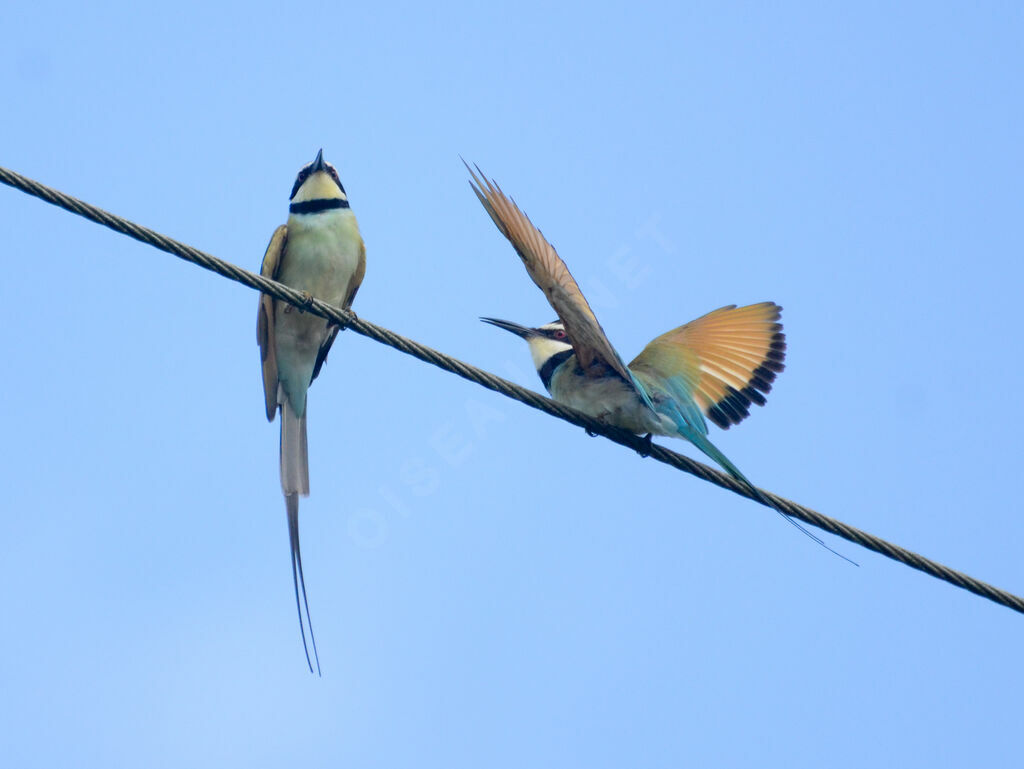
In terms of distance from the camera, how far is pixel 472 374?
277 centimetres

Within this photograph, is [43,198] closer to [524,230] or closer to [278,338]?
[524,230]

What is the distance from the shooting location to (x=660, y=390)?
3.48 metres

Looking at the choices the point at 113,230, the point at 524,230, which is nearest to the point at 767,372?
the point at 524,230

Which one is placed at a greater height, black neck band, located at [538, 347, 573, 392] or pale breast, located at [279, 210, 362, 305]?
pale breast, located at [279, 210, 362, 305]

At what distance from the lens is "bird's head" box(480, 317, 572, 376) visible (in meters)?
3.87

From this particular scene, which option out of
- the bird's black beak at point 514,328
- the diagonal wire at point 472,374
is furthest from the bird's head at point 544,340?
the diagonal wire at point 472,374

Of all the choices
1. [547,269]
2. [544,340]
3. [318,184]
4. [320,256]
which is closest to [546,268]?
[547,269]

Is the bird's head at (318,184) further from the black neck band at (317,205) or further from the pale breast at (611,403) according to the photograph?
the pale breast at (611,403)

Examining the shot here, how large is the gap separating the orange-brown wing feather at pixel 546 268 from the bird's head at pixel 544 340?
0.55m

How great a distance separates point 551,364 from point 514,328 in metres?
0.26

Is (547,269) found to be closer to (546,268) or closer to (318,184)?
(546,268)

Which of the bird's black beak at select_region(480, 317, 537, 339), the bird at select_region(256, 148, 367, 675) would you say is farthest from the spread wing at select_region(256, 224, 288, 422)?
the bird's black beak at select_region(480, 317, 537, 339)

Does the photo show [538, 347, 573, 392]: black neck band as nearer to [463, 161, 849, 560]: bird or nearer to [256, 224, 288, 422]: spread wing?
[463, 161, 849, 560]: bird

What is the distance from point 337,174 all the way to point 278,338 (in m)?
0.79
